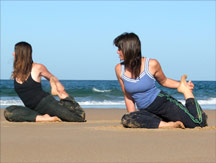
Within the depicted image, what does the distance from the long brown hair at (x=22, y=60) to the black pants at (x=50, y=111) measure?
562 millimetres

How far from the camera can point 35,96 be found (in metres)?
6.96

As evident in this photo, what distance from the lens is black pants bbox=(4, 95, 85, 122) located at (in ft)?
23.1

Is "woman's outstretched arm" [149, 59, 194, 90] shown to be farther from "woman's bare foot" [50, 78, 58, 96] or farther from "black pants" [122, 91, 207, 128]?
"woman's bare foot" [50, 78, 58, 96]

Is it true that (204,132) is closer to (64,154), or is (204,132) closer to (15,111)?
(64,154)

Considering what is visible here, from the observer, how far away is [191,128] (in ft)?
18.8

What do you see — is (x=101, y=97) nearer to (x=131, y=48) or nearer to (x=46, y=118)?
(x=46, y=118)

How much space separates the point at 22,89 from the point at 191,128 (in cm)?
285

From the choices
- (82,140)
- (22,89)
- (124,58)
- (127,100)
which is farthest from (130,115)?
(22,89)

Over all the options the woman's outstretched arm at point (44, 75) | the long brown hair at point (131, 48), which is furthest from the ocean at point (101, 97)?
the long brown hair at point (131, 48)

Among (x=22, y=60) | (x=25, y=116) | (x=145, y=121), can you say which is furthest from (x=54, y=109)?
(x=145, y=121)

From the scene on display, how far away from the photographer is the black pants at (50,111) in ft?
23.1

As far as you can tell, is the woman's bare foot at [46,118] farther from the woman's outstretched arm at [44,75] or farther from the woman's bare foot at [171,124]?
the woman's bare foot at [171,124]

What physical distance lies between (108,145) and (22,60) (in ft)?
9.74

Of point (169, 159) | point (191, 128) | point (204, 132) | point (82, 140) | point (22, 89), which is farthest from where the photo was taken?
point (22, 89)
